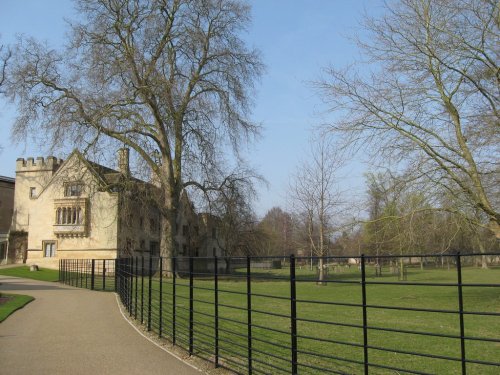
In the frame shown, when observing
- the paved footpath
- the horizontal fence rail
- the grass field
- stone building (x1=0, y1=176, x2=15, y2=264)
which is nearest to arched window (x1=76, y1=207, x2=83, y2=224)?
stone building (x1=0, y1=176, x2=15, y2=264)

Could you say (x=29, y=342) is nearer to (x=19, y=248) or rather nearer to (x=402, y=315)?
(x=402, y=315)

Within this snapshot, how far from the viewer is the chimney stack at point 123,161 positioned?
34.6m

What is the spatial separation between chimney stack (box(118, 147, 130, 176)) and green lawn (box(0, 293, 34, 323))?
1471 centimetres

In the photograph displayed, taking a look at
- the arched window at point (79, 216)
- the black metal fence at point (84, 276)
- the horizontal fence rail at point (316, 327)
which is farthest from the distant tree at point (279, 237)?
the horizontal fence rail at point (316, 327)

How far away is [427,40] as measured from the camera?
16422mm

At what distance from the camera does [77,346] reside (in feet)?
34.7

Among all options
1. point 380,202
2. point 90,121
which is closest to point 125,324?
point 380,202

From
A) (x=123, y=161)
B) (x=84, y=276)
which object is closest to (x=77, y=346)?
(x=84, y=276)

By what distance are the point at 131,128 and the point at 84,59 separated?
5.64m

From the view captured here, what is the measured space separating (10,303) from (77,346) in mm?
10053

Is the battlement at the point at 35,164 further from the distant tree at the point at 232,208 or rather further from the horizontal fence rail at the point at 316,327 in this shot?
the horizontal fence rail at the point at 316,327

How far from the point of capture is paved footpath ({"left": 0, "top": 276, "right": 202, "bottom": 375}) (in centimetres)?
847

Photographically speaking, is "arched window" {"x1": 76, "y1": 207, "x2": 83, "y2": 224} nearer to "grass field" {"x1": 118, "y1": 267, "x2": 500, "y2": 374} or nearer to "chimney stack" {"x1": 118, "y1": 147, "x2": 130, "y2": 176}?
"chimney stack" {"x1": 118, "y1": 147, "x2": 130, "y2": 176}

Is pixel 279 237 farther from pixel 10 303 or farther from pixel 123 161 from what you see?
pixel 10 303
